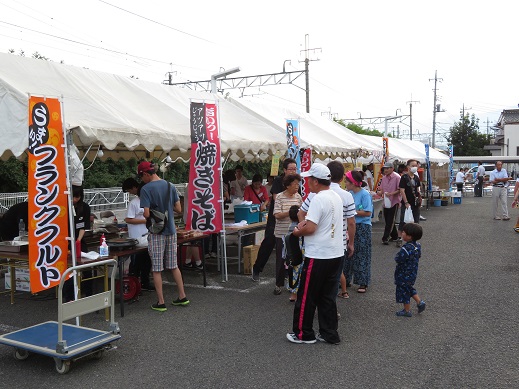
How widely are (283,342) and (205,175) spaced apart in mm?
3032

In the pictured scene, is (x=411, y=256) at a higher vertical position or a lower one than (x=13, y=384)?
higher

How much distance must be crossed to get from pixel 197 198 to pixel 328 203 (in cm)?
306

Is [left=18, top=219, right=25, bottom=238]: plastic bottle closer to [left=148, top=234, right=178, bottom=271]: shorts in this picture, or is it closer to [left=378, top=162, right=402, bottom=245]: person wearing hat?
[left=148, top=234, right=178, bottom=271]: shorts

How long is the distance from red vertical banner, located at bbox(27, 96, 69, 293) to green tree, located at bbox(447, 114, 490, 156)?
52475 mm

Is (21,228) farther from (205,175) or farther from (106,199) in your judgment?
(106,199)

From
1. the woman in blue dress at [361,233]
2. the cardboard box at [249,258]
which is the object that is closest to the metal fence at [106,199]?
the cardboard box at [249,258]

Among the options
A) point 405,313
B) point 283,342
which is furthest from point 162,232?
point 405,313

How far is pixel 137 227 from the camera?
22.7ft

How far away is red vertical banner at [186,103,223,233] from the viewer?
288 inches

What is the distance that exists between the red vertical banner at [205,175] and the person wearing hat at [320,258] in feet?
8.77

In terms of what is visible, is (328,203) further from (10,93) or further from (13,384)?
(10,93)

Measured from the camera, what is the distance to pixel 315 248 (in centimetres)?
480

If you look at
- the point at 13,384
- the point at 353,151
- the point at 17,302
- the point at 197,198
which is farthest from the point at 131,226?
the point at 353,151

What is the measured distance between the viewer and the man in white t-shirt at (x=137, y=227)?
6.89 meters
